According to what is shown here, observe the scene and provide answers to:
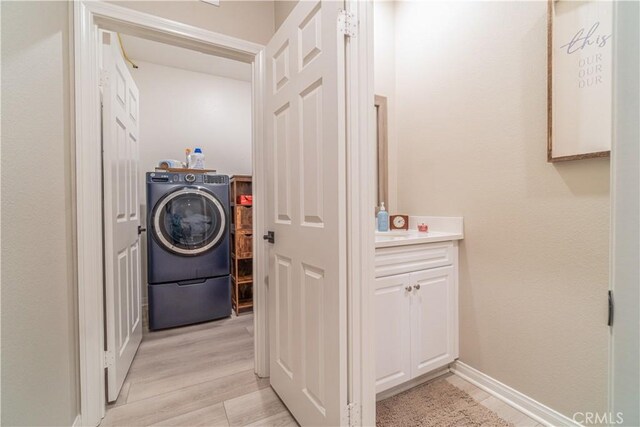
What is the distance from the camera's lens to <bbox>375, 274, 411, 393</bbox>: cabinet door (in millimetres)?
1455

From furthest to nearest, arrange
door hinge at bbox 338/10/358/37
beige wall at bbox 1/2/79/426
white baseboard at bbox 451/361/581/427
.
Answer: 1. white baseboard at bbox 451/361/581/427
2. door hinge at bbox 338/10/358/37
3. beige wall at bbox 1/2/79/426

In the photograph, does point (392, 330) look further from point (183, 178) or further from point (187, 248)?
point (183, 178)

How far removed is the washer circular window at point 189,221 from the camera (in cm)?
262

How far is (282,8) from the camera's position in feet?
5.74

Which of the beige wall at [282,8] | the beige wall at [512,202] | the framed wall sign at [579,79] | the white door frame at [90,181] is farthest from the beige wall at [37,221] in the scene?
the framed wall sign at [579,79]

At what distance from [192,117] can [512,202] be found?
3362 millimetres

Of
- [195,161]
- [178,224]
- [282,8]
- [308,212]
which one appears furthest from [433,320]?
[195,161]

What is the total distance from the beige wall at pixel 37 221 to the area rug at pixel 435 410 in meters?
1.47

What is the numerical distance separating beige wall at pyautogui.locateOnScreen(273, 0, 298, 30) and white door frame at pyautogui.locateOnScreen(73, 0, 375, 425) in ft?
0.83

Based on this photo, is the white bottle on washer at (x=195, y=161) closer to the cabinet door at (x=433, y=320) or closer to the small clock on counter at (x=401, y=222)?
the small clock on counter at (x=401, y=222)

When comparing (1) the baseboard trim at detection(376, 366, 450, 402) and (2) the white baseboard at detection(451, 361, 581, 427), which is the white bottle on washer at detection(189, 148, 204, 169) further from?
(2) the white baseboard at detection(451, 361, 581, 427)

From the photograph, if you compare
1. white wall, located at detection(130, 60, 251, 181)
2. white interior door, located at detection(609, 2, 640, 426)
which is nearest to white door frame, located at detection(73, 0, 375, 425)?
white interior door, located at detection(609, 2, 640, 426)

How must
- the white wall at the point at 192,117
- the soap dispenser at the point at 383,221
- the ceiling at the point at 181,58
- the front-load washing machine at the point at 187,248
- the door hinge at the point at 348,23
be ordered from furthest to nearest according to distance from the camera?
the white wall at the point at 192,117, the ceiling at the point at 181,58, the front-load washing machine at the point at 187,248, the soap dispenser at the point at 383,221, the door hinge at the point at 348,23

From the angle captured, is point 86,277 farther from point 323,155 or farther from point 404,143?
point 404,143
